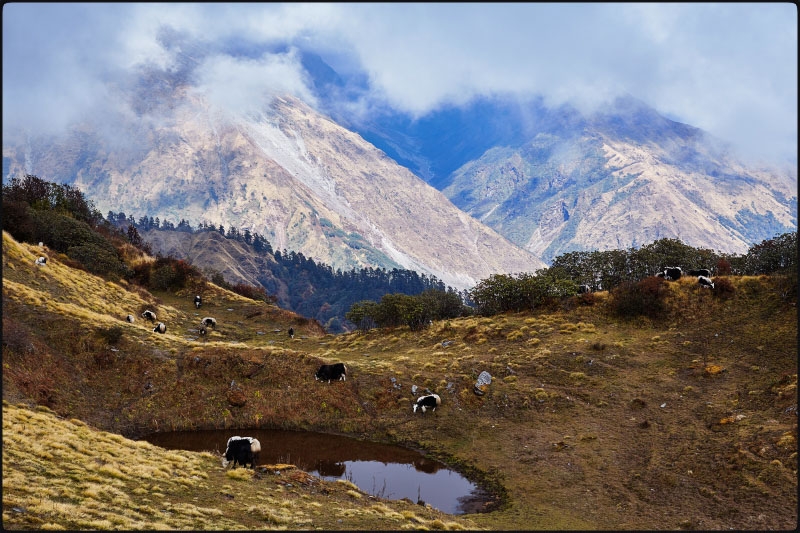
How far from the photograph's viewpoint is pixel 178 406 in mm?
36844

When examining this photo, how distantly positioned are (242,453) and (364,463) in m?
8.24

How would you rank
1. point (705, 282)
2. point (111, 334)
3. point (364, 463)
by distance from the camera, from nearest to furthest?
point (364, 463) → point (111, 334) → point (705, 282)

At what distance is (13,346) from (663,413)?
137 feet

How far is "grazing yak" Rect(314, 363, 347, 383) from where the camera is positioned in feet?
135

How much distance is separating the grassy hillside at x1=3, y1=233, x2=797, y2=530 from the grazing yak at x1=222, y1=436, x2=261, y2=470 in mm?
927

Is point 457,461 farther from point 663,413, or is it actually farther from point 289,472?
point 663,413

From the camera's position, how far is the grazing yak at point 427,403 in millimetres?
37156

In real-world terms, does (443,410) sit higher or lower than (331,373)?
lower

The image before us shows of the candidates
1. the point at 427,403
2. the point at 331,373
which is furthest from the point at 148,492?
the point at 331,373

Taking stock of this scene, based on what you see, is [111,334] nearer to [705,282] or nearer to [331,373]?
[331,373]

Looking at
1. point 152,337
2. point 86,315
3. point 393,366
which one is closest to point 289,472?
point 393,366

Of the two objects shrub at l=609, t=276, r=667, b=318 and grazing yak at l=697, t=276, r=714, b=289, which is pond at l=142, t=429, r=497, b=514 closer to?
shrub at l=609, t=276, r=667, b=318

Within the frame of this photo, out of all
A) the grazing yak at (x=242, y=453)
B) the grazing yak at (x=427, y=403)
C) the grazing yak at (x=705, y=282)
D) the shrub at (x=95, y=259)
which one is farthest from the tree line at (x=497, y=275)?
the grazing yak at (x=242, y=453)

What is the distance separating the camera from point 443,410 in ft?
123
